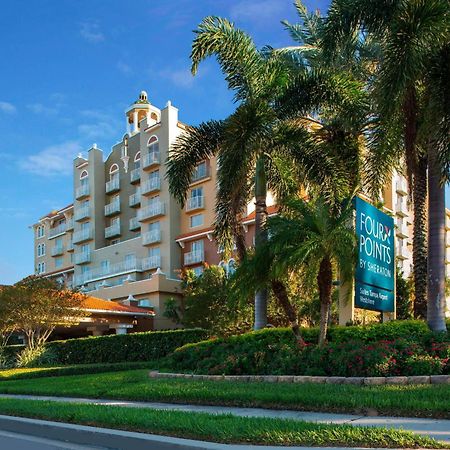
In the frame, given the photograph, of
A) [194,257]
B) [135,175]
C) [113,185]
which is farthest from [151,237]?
[113,185]

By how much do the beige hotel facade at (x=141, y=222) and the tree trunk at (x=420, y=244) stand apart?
23.4m

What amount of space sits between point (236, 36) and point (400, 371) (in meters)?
12.1

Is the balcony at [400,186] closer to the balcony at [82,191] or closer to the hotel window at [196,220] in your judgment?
the hotel window at [196,220]

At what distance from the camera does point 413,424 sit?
27.0 ft

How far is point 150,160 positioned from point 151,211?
16.4ft

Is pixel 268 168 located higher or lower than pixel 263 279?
higher

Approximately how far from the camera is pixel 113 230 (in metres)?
67.0

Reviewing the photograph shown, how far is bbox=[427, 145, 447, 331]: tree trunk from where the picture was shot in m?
15.0

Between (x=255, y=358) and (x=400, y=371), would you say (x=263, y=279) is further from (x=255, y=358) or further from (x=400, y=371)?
(x=400, y=371)

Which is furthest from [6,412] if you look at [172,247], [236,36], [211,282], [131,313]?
[172,247]

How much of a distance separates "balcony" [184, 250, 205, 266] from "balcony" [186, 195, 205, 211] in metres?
4.07

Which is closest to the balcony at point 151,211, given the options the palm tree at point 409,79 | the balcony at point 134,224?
the balcony at point 134,224

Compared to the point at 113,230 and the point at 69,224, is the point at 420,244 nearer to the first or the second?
the point at 113,230

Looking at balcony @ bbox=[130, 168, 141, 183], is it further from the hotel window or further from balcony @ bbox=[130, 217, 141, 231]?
the hotel window
